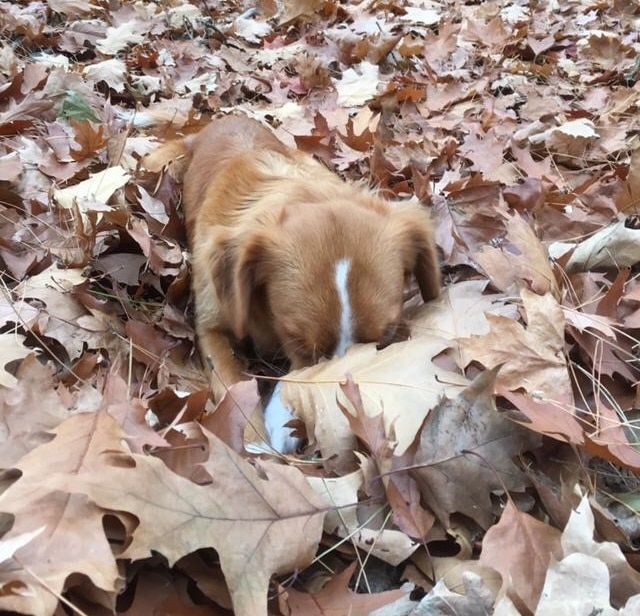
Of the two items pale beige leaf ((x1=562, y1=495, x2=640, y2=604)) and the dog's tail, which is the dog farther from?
pale beige leaf ((x1=562, y1=495, x2=640, y2=604))

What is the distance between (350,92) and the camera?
208 inches

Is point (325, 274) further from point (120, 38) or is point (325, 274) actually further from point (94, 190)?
point (120, 38)

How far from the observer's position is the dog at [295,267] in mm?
2533

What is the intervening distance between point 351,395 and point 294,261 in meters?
0.93

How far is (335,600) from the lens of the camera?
59.0 inches

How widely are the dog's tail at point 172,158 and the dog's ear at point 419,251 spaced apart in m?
1.73

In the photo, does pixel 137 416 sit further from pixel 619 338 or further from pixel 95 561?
pixel 619 338

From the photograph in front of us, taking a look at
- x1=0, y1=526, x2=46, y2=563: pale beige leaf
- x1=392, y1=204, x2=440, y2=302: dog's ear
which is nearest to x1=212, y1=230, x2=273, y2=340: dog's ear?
x1=392, y1=204, x2=440, y2=302: dog's ear

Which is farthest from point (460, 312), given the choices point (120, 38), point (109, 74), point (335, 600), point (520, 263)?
point (120, 38)

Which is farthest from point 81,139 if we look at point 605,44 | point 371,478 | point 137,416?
point 605,44

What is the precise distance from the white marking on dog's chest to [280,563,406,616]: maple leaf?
1.09 m

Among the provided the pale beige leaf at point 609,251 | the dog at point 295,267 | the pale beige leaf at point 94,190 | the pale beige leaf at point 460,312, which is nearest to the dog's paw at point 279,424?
the dog at point 295,267

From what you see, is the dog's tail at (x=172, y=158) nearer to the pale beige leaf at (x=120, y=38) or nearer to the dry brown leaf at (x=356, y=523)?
the pale beige leaf at (x=120, y=38)

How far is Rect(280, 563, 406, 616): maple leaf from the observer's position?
1472 mm
